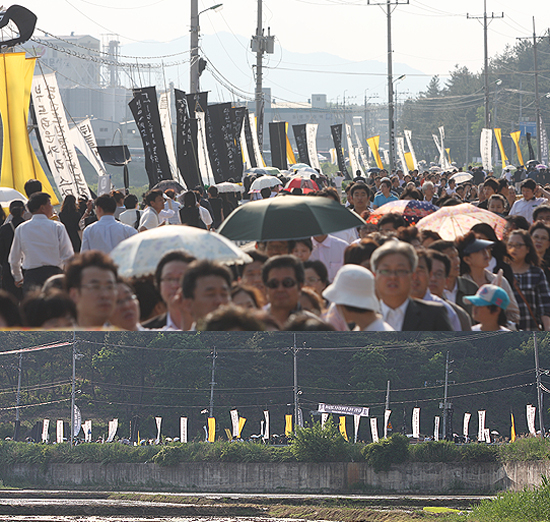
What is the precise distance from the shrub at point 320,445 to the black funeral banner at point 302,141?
1861cm

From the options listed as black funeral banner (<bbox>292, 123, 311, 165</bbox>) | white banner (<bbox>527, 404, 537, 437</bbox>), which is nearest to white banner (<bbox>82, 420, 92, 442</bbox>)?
black funeral banner (<bbox>292, 123, 311, 165</bbox>)

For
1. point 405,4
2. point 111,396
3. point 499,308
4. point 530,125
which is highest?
point 405,4

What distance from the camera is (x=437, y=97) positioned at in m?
98.6

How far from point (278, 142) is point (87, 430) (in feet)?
93.0

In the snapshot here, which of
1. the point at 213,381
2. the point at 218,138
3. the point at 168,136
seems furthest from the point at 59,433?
the point at 168,136

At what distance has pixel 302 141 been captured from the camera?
115 ft

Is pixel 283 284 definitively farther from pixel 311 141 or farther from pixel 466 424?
pixel 466 424

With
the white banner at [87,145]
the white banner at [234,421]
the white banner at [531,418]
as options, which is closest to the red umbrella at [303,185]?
the white banner at [87,145]

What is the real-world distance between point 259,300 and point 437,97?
98976 mm

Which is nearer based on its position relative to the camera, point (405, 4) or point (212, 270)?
point (212, 270)

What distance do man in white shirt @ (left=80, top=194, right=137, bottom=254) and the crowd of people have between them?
0.04ft

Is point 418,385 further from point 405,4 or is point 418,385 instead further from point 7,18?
point 7,18

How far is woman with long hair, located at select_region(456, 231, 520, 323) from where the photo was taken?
5.64m

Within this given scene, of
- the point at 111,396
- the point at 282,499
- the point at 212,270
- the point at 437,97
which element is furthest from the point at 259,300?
the point at 437,97
